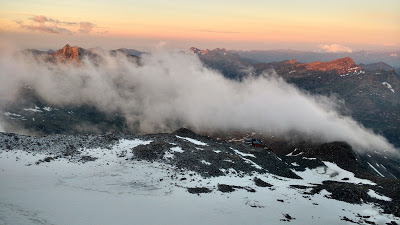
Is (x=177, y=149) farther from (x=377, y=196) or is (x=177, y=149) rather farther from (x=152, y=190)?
(x=377, y=196)

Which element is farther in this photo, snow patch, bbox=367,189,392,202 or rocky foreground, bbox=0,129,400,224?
snow patch, bbox=367,189,392,202

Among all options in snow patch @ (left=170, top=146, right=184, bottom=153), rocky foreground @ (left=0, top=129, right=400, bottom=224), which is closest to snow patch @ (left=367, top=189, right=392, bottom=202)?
rocky foreground @ (left=0, top=129, right=400, bottom=224)

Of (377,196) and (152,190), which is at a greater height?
(152,190)

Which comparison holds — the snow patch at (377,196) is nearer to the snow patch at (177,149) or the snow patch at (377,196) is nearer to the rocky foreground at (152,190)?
the rocky foreground at (152,190)

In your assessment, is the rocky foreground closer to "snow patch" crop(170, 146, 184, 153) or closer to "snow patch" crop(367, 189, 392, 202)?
"snow patch" crop(170, 146, 184, 153)

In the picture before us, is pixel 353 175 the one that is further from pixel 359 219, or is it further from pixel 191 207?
pixel 191 207

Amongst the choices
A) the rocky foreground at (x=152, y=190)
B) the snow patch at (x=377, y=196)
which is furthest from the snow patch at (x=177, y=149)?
the snow patch at (x=377, y=196)

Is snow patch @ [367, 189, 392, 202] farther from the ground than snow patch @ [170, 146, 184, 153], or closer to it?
closer to it

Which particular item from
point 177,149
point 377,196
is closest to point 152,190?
point 177,149
